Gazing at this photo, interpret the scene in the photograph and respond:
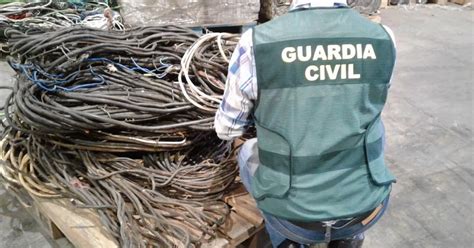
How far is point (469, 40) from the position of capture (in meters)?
5.33

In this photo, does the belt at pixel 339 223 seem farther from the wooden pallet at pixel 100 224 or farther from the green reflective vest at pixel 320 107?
the wooden pallet at pixel 100 224

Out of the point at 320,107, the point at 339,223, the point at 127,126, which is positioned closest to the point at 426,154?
the point at 339,223

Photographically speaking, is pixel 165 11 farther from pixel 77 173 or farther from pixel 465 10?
pixel 465 10

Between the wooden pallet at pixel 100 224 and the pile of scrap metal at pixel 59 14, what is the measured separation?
1421 millimetres

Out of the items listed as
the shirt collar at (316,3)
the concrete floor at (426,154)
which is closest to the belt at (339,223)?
the shirt collar at (316,3)

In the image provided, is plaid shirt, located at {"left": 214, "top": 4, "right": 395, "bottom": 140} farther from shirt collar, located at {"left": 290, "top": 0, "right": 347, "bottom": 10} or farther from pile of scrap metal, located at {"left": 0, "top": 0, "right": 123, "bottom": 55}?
pile of scrap metal, located at {"left": 0, "top": 0, "right": 123, "bottom": 55}

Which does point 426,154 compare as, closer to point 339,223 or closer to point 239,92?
point 339,223

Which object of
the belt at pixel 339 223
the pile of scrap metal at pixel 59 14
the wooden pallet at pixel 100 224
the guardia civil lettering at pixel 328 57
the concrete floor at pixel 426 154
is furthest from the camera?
the pile of scrap metal at pixel 59 14

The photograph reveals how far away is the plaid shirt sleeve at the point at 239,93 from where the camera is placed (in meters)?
1.20

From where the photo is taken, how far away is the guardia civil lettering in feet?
3.74

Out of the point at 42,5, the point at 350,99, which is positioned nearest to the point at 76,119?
the point at 350,99

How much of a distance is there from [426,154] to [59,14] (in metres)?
3.04

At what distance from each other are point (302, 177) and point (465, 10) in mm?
7031

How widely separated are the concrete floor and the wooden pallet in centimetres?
38
